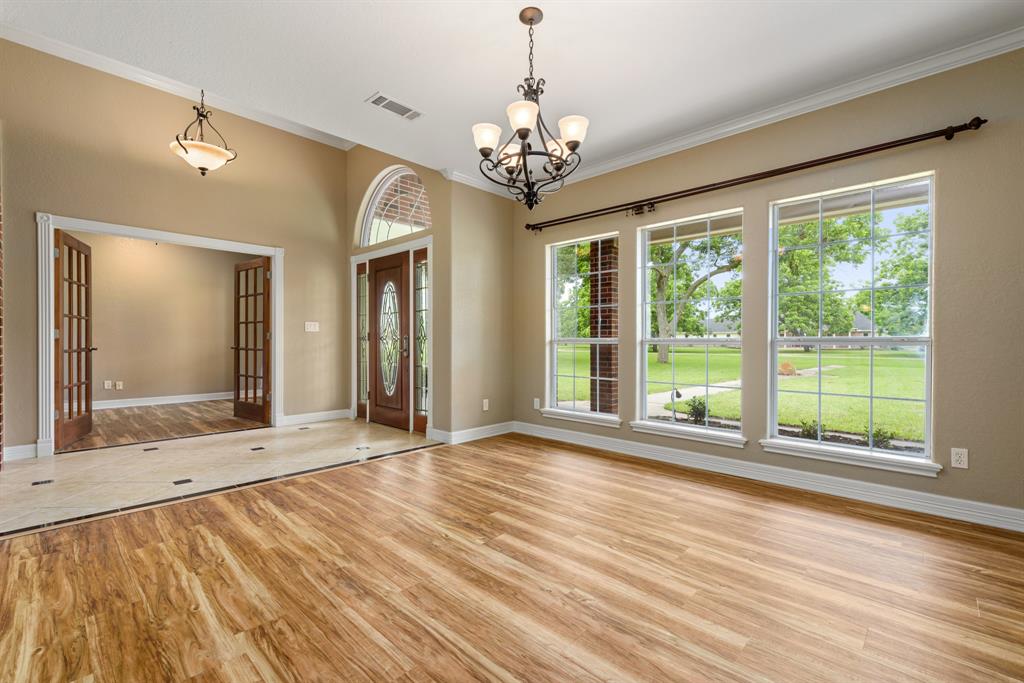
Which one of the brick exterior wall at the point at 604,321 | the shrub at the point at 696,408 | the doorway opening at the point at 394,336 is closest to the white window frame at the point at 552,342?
the brick exterior wall at the point at 604,321

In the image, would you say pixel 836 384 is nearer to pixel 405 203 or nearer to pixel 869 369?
pixel 869 369

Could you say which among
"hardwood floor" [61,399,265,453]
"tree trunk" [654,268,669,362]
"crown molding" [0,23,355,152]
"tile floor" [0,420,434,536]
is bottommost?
"tile floor" [0,420,434,536]

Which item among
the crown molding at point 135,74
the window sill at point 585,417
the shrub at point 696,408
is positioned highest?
the crown molding at point 135,74

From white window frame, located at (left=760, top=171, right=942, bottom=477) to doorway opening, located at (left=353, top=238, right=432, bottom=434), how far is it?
11.2ft

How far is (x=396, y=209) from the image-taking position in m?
5.81

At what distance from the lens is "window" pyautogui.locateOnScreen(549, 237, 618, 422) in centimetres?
474

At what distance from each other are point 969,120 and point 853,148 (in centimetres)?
58

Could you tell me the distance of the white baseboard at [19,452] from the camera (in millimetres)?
4021

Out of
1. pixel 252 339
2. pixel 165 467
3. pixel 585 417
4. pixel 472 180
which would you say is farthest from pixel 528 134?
pixel 252 339

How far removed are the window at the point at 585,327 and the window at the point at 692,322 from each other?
0.42 metres

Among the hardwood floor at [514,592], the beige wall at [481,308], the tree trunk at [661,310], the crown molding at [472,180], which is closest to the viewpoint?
the hardwood floor at [514,592]

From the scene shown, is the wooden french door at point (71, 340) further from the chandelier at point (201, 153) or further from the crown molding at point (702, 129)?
the crown molding at point (702, 129)

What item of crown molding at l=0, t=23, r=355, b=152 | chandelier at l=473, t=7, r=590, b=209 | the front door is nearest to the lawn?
chandelier at l=473, t=7, r=590, b=209

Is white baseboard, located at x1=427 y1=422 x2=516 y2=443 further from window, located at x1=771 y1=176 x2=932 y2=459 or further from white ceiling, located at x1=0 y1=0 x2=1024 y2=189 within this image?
white ceiling, located at x1=0 y1=0 x2=1024 y2=189
